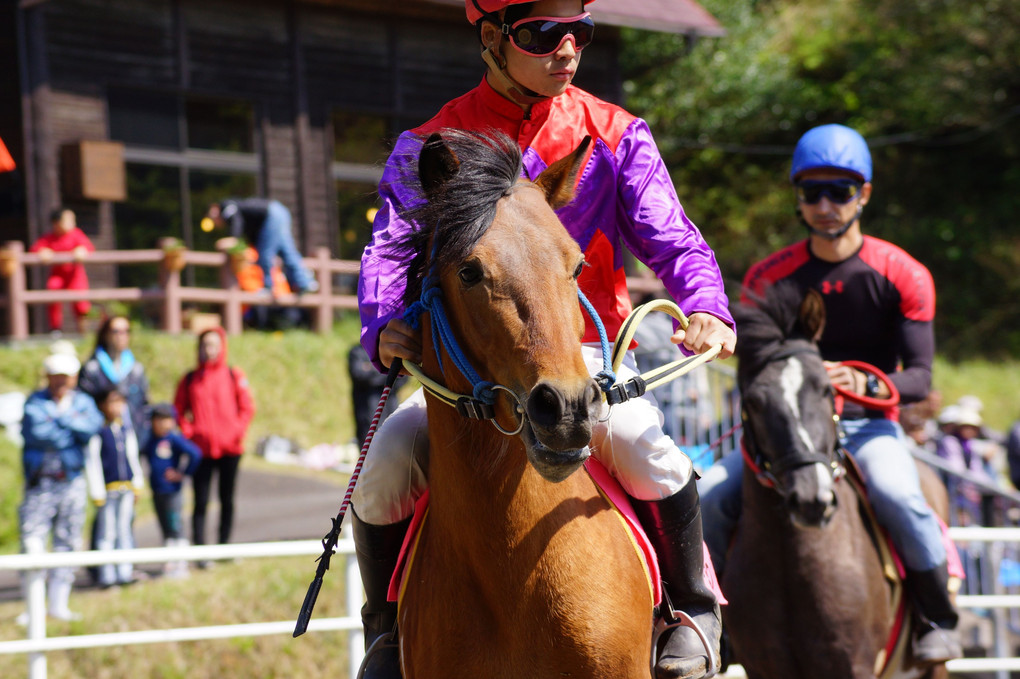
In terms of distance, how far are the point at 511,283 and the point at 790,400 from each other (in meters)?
2.50

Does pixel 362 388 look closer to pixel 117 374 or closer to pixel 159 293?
pixel 117 374

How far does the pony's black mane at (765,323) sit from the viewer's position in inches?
202

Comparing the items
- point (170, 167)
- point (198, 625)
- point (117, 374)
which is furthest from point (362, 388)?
point (170, 167)

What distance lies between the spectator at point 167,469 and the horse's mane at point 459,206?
6053mm

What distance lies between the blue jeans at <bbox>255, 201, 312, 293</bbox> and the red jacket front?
5.75 metres

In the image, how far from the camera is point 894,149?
25828 mm

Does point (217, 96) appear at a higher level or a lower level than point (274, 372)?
higher

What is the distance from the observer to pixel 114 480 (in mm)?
8359

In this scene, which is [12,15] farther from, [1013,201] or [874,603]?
[1013,201]

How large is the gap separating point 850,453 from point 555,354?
3.18 metres

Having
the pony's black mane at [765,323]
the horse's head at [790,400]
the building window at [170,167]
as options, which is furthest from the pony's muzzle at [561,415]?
the building window at [170,167]

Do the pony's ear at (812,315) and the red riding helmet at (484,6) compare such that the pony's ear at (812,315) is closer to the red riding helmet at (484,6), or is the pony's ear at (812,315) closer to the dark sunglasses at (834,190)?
the dark sunglasses at (834,190)

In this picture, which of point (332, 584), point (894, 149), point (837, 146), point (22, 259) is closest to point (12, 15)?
point (22, 259)

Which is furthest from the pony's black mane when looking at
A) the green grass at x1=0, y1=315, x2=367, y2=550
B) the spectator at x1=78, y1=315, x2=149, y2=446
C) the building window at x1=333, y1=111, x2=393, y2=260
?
the building window at x1=333, y1=111, x2=393, y2=260
